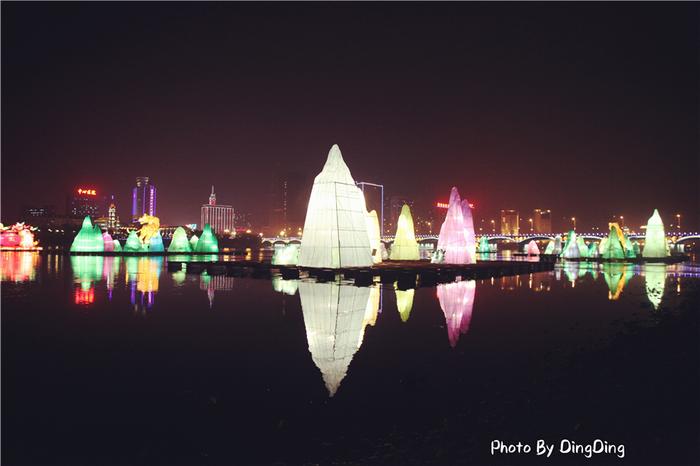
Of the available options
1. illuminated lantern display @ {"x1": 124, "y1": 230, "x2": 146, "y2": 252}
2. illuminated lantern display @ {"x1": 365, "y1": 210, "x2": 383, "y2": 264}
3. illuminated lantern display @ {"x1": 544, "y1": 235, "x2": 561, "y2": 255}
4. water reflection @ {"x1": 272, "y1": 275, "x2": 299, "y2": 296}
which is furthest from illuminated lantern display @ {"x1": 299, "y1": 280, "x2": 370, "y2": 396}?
illuminated lantern display @ {"x1": 544, "y1": 235, "x2": 561, "y2": 255}

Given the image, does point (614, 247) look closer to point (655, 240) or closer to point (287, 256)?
point (655, 240)

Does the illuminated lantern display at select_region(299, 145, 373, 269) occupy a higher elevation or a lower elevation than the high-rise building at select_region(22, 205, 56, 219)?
lower

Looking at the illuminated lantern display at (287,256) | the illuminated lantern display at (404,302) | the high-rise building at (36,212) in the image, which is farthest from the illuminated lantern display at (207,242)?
the high-rise building at (36,212)

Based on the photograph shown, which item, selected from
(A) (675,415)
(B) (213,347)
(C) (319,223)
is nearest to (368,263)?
(C) (319,223)

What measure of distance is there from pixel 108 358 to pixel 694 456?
867cm

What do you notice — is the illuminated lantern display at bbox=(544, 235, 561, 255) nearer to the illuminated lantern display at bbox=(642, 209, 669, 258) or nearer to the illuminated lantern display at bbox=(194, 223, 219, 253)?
the illuminated lantern display at bbox=(642, 209, 669, 258)

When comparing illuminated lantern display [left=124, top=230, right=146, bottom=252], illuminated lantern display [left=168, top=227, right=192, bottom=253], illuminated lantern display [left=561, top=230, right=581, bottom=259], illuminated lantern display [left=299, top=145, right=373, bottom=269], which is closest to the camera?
illuminated lantern display [left=299, top=145, right=373, bottom=269]

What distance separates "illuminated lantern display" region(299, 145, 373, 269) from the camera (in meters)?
26.2

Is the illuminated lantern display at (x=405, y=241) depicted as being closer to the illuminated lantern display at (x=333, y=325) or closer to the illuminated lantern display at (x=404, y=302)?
the illuminated lantern display at (x=404, y=302)

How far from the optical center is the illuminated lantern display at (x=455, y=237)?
35.6m

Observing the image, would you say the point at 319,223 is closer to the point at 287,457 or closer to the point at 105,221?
the point at 287,457

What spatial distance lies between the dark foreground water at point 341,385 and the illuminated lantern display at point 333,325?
6cm

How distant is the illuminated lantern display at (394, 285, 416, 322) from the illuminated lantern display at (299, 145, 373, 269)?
6.60 m

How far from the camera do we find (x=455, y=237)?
117ft
